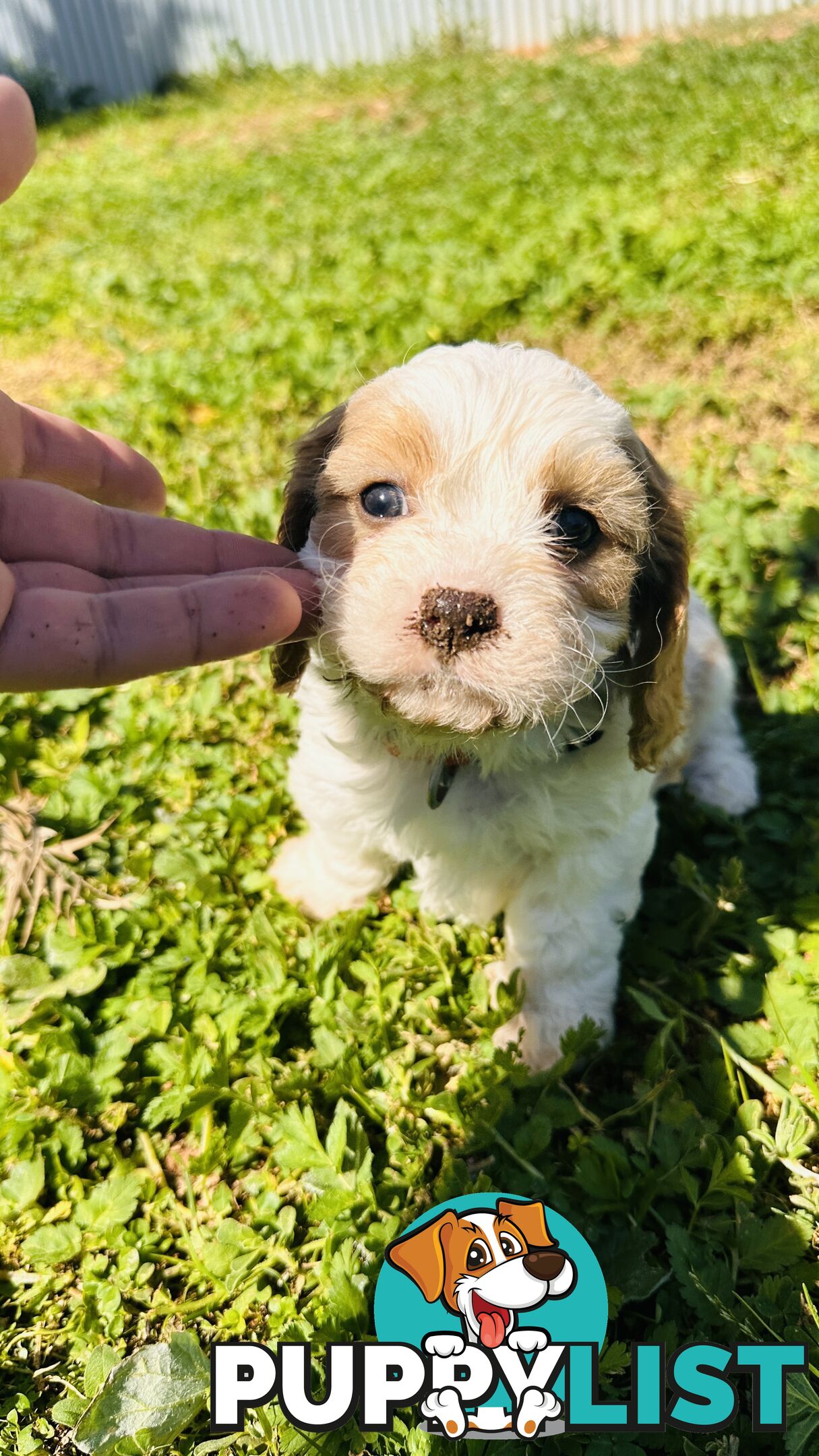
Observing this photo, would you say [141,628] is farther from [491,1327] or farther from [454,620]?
[491,1327]

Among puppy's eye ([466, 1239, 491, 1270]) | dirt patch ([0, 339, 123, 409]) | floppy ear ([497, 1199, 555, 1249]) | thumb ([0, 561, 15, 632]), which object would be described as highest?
thumb ([0, 561, 15, 632])

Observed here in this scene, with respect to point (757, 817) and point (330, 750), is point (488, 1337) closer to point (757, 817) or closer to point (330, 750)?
point (330, 750)

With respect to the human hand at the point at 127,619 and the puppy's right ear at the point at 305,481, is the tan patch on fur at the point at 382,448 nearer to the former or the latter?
Answer: the puppy's right ear at the point at 305,481

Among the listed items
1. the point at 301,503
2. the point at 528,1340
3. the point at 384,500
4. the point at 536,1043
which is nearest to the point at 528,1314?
the point at 528,1340

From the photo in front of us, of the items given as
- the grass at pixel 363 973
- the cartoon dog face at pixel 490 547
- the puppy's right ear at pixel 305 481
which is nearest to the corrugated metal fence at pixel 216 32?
the grass at pixel 363 973

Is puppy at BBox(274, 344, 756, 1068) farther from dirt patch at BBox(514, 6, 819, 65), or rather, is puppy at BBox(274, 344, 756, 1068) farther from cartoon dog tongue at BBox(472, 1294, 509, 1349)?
dirt patch at BBox(514, 6, 819, 65)

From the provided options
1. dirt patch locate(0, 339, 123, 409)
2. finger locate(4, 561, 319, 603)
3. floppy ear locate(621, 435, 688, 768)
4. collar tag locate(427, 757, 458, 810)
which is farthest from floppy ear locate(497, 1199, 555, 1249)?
dirt patch locate(0, 339, 123, 409)
